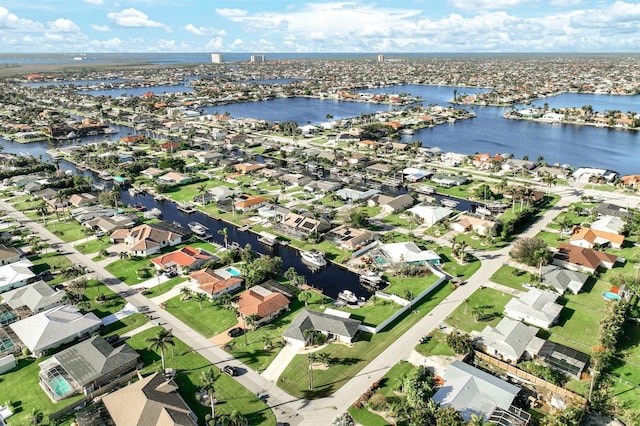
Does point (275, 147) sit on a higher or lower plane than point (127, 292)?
higher

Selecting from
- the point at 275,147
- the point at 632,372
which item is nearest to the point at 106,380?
the point at 632,372

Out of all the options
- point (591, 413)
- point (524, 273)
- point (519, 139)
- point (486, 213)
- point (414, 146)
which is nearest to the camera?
point (591, 413)

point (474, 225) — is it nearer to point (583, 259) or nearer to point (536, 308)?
point (583, 259)

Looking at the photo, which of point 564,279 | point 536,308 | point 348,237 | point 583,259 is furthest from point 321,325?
point 583,259

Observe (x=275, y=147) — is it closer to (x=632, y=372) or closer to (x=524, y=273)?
(x=524, y=273)

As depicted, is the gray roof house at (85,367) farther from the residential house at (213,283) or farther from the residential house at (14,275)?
the residential house at (14,275)

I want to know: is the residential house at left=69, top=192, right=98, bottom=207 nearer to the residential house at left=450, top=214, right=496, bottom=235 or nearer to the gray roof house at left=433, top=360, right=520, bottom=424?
the residential house at left=450, top=214, right=496, bottom=235

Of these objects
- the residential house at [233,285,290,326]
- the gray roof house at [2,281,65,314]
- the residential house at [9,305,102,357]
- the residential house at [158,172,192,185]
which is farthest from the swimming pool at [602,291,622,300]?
the residential house at [158,172,192,185]
